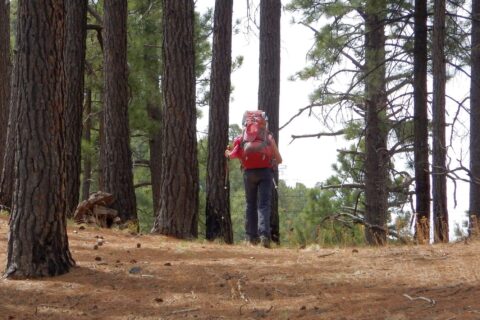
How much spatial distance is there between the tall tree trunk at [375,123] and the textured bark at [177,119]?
3.52 meters

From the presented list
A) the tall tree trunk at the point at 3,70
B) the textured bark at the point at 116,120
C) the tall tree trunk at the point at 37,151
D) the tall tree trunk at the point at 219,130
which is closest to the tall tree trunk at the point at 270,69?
the tall tree trunk at the point at 219,130

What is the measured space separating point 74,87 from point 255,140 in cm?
510

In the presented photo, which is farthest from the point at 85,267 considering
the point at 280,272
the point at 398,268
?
the point at 398,268

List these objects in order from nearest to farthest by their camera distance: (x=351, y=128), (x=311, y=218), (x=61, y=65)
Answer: (x=61, y=65) → (x=351, y=128) → (x=311, y=218)

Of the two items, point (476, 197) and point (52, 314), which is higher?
point (476, 197)

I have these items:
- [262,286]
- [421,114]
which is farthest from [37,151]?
[421,114]

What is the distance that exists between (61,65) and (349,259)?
3360mm

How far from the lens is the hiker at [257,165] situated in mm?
9867

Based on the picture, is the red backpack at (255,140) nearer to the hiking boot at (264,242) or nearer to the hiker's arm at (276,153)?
the hiker's arm at (276,153)

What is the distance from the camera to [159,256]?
27.4 ft

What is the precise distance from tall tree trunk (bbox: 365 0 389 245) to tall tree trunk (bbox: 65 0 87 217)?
5027 millimetres

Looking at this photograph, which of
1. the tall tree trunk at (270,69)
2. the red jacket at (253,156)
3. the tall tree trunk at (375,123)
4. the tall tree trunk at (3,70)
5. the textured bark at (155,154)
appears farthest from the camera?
the textured bark at (155,154)

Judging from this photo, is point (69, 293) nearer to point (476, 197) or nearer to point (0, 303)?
point (0, 303)

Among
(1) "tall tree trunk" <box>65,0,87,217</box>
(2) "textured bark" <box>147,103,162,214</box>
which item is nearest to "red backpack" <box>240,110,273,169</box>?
(1) "tall tree trunk" <box>65,0,87,217</box>
